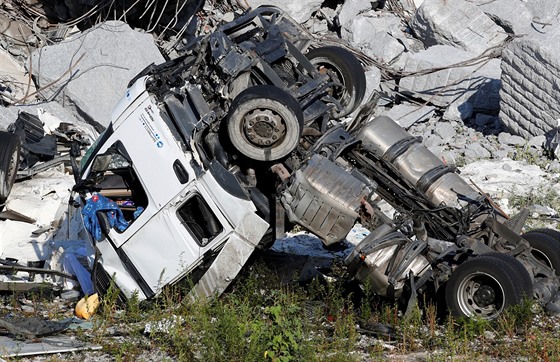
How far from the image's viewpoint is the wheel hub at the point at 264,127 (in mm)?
8336

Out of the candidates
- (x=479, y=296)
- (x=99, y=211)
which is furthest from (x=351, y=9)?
(x=479, y=296)

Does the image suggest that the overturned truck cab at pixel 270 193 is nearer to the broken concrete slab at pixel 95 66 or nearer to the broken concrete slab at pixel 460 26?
the broken concrete slab at pixel 95 66

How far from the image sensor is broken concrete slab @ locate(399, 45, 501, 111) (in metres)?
14.8

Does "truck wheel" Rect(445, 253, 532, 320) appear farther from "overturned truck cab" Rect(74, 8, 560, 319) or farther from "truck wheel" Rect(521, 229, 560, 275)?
"truck wheel" Rect(521, 229, 560, 275)

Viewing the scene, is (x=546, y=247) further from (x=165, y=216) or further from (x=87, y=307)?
(x=87, y=307)

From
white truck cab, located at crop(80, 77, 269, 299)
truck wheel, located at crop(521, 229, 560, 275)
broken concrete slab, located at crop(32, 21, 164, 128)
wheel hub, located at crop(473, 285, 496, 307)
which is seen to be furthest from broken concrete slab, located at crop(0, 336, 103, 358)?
broken concrete slab, located at crop(32, 21, 164, 128)

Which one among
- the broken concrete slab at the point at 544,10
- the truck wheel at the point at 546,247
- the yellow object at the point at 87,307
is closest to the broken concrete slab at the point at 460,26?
the broken concrete slab at the point at 544,10

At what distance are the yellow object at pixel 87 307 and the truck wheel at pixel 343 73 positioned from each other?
3.08 metres

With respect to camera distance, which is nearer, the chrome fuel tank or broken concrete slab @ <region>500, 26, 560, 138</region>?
the chrome fuel tank

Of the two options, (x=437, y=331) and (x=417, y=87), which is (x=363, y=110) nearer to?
(x=437, y=331)

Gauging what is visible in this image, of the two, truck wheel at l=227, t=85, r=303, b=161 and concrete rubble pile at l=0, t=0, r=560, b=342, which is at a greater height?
concrete rubble pile at l=0, t=0, r=560, b=342

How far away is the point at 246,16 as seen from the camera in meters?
9.81

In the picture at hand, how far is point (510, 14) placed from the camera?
16422 millimetres

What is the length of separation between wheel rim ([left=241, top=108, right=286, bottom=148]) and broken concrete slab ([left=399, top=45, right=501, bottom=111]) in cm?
686
